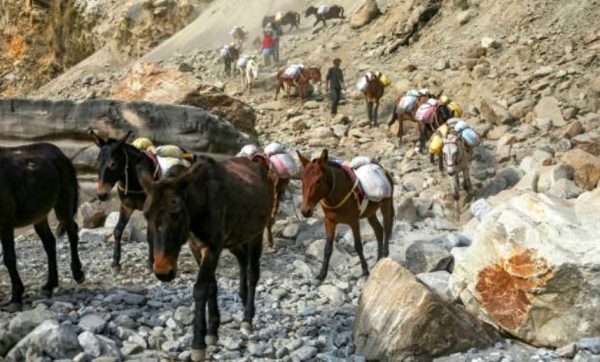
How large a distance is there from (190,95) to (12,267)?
10.5 m

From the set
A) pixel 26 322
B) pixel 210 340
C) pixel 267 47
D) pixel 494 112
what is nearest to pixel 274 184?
pixel 210 340

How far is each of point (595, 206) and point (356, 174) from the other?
3714 millimetres

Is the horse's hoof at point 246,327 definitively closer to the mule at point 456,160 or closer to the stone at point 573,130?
the mule at point 456,160

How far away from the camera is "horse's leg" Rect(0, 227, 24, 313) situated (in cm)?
691

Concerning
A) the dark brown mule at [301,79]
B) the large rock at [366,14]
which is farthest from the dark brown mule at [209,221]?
the large rock at [366,14]

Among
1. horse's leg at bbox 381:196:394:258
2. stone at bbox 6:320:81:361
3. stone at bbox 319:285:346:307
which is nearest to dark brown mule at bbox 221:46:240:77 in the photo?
horse's leg at bbox 381:196:394:258

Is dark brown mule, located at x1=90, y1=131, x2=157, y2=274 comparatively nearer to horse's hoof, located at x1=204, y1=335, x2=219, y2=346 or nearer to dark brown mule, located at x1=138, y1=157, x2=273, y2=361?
dark brown mule, located at x1=138, y1=157, x2=273, y2=361

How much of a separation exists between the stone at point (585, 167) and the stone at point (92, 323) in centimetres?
1052

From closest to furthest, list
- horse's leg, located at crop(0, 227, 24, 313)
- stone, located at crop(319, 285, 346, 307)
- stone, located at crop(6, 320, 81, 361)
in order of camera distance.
→ stone, located at crop(6, 320, 81, 361)
horse's leg, located at crop(0, 227, 24, 313)
stone, located at crop(319, 285, 346, 307)

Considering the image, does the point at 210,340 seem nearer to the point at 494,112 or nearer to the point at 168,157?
the point at 168,157

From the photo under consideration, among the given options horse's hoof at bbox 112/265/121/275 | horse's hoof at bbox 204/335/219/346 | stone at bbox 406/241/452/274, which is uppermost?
horse's hoof at bbox 204/335/219/346

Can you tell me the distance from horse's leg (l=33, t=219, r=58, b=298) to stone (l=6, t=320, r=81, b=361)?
1.90 m

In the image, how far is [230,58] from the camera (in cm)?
2991

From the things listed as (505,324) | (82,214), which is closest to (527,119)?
(82,214)
